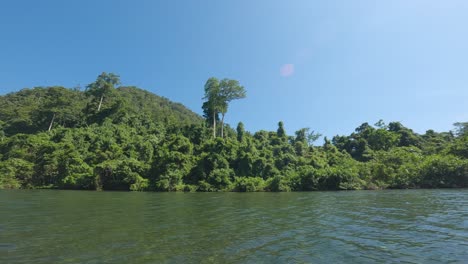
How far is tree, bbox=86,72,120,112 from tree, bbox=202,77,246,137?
3066cm

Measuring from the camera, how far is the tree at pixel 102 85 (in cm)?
7012

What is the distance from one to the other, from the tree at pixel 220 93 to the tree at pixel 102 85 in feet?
101

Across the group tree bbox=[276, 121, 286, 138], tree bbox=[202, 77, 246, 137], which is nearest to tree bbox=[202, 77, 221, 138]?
tree bbox=[202, 77, 246, 137]

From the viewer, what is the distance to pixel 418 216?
1298 cm

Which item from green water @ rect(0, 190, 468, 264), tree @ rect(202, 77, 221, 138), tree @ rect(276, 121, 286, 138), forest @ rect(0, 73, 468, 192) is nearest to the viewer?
green water @ rect(0, 190, 468, 264)

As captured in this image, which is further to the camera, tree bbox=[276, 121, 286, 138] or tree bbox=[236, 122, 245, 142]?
tree bbox=[276, 121, 286, 138]

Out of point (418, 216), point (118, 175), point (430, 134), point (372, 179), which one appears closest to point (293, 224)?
point (418, 216)

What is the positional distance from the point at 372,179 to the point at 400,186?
4221 millimetres

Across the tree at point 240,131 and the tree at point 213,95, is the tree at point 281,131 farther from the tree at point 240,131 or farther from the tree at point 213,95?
the tree at point 213,95

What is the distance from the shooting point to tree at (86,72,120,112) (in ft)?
230

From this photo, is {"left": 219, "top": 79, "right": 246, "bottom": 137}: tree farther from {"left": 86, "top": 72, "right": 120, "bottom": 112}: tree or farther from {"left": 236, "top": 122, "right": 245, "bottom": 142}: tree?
{"left": 86, "top": 72, "right": 120, "bottom": 112}: tree

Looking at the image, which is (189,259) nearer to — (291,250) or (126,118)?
(291,250)

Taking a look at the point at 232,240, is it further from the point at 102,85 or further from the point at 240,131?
the point at 102,85

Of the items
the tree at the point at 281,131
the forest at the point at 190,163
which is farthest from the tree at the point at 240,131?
the tree at the point at 281,131
